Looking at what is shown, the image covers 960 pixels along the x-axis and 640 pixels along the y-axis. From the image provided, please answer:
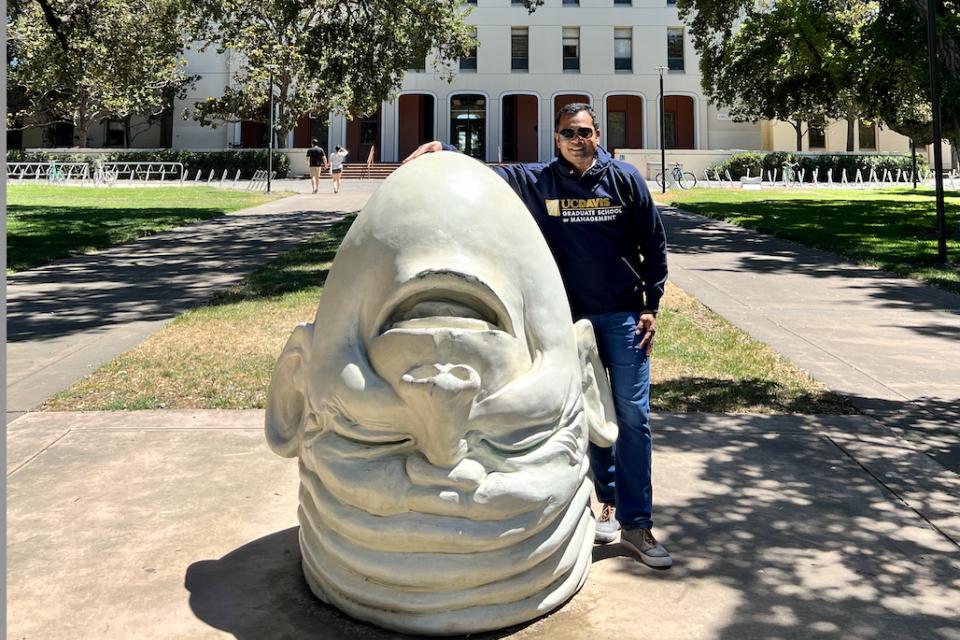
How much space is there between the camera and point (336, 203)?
80.8ft

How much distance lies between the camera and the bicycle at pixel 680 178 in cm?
3441

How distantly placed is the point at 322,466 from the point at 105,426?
3.19 metres

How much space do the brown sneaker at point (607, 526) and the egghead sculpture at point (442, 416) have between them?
0.67 metres

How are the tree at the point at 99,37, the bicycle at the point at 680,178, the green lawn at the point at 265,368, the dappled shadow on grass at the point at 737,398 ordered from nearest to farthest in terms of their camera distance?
1. the dappled shadow on grass at the point at 737,398
2. the green lawn at the point at 265,368
3. the tree at the point at 99,37
4. the bicycle at the point at 680,178

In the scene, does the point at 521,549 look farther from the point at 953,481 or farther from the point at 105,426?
the point at 105,426

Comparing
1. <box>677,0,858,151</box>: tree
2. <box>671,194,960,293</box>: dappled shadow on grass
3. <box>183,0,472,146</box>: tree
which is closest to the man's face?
<box>671,194,960,293</box>: dappled shadow on grass

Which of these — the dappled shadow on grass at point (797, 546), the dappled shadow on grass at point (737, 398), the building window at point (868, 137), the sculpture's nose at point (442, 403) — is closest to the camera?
the sculpture's nose at point (442, 403)

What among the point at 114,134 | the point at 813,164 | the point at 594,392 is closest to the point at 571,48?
the point at 813,164

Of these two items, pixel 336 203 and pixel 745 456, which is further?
pixel 336 203

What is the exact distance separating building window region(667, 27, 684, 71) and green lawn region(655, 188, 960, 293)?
1863 centimetres

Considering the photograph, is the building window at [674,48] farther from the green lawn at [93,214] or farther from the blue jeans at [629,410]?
the blue jeans at [629,410]

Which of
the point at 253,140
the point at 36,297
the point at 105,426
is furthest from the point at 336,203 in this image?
the point at 253,140

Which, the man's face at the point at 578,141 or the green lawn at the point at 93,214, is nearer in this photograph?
the man's face at the point at 578,141

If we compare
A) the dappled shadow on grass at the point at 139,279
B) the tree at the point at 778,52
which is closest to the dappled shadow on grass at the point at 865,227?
the tree at the point at 778,52
